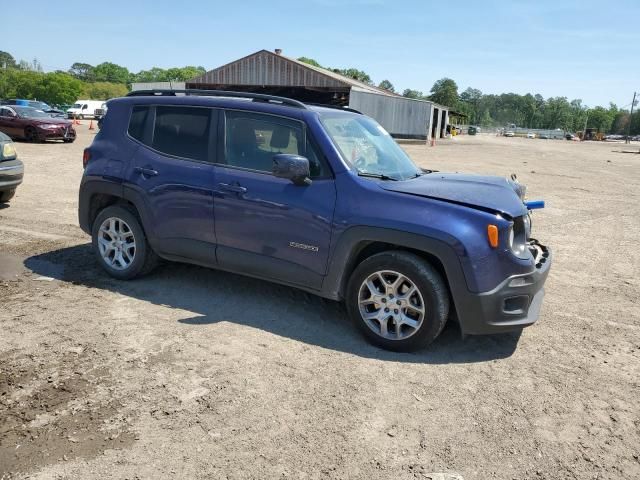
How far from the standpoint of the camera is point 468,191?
4.29 m

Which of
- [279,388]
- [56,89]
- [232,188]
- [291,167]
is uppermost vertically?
[56,89]

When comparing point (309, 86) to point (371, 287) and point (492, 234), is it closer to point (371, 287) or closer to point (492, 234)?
point (371, 287)

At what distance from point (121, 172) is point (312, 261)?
2324 millimetres

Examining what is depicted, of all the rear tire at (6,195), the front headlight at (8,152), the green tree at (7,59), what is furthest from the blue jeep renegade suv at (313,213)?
the green tree at (7,59)

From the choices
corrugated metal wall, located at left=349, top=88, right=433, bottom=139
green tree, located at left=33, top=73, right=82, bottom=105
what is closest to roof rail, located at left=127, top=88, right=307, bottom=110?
corrugated metal wall, located at left=349, top=88, right=433, bottom=139

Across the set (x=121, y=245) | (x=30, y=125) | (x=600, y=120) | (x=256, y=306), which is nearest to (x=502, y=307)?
(x=256, y=306)

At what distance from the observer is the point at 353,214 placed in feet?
13.5

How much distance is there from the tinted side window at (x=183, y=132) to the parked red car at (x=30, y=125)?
64.4 feet

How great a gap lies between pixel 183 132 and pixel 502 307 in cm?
327

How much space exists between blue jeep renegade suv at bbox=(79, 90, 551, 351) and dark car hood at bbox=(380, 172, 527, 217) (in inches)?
0.6

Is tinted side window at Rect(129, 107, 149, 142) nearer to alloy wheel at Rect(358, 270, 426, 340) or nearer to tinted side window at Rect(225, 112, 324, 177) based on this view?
tinted side window at Rect(225, 112, 324, 177)

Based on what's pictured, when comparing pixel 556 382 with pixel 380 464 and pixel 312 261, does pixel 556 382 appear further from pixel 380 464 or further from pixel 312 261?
pixel 312 261

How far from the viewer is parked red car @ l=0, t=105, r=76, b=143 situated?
2181cm

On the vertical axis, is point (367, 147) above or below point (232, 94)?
below
